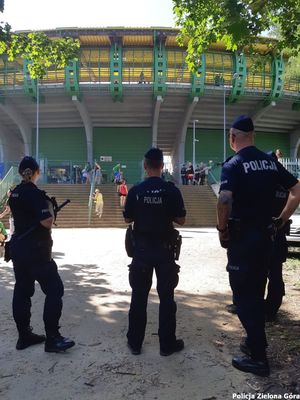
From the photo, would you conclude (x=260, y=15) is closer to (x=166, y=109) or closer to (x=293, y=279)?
(x=293, y=279)

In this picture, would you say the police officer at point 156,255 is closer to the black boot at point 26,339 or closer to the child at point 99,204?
the black boot at point 26,339

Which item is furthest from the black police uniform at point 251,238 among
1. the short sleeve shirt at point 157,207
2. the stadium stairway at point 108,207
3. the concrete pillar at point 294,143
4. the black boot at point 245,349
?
the concrete pillar at point 294,143

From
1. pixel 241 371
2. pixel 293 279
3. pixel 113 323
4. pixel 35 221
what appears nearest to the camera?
pixel 241 371

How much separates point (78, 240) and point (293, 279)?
731cm

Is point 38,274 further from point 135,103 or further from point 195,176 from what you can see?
point 135,103

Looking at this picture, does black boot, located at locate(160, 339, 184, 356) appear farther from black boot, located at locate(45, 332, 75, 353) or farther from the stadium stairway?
the stadium stairway

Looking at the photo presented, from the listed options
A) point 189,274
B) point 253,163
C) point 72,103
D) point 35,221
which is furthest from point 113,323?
point 72,103

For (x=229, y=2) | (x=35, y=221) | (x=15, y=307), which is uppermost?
(x=229, y=2)

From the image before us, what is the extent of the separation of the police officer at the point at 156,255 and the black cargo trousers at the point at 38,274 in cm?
69

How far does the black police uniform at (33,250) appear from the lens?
3.40 m

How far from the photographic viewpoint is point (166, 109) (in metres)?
29.4

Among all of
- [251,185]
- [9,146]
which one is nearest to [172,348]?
[251,185]

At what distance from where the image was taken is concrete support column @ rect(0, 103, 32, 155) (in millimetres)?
28169

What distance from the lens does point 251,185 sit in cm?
294
